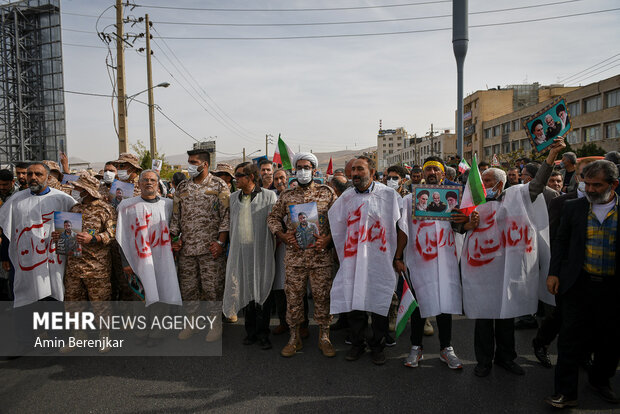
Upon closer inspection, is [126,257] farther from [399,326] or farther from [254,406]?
[399,326]

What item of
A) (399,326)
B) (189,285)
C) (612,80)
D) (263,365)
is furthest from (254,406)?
(612,80)

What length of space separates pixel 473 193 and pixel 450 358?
5.53 ft

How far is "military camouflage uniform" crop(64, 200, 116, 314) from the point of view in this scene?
15.3ft

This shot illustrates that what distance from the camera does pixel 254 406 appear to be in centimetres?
344

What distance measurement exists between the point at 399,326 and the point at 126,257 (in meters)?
3.24

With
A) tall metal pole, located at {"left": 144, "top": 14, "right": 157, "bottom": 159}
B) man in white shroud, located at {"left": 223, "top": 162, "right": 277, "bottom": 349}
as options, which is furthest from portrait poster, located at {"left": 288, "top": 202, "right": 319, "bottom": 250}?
tall metal pole, located at {"left": 144, "top": 14, "right": 157, "bottom": 159}

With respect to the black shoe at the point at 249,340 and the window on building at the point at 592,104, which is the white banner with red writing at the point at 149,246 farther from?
the window on building at the point at 592,104

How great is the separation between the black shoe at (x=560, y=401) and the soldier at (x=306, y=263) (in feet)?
6.76

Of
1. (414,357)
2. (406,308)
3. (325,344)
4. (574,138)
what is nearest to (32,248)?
(325,344)

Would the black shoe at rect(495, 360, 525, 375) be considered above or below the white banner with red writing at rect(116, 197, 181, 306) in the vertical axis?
below

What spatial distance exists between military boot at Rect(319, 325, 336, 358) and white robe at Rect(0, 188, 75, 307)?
10.2 ft

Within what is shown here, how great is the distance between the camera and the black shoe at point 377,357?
4207 millimetres

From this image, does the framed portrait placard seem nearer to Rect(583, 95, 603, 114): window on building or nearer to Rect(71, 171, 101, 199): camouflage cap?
Rect(71, 171, 101, 199): camouflage cap

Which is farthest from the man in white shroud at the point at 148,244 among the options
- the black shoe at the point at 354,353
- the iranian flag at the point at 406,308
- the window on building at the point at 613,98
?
the window on building at the point at 613,98
